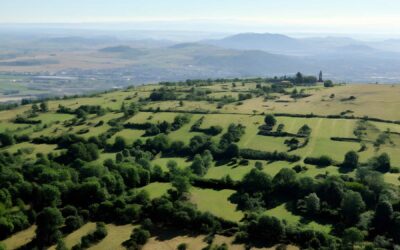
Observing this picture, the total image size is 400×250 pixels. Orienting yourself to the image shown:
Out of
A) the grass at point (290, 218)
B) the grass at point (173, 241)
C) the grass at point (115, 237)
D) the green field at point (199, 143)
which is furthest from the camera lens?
the green field at point (199, 143)

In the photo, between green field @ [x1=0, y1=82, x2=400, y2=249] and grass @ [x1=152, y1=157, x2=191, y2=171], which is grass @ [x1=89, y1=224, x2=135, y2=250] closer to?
green field @ [x1=0, y1=82, x2=400, y2=249]

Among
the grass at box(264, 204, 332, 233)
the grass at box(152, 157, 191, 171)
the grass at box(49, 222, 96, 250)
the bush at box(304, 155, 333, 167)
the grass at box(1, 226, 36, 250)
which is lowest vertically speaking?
the grass at box(1, 226, 36, 250)

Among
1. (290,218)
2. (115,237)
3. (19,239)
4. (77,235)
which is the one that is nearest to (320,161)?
(290,218)

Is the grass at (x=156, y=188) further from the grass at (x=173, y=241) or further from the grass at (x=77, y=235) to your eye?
the grass at (x=173, y=241)

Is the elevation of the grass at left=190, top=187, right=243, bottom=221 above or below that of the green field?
Result: below

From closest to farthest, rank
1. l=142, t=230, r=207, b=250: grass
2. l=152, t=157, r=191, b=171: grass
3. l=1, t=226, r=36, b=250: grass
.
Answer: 1. l=142, t=230, r=207, b=250: grass
2. l=1, t=226, r=36, b=250: grass
3. l=152, t=157, r=191, b=171: grass

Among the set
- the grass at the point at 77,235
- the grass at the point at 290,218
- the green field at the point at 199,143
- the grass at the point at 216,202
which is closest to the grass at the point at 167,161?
the green field at the point at 199,143

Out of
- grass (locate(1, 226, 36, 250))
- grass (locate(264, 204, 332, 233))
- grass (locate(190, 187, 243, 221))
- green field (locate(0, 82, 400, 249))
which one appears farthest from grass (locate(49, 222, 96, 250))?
grass (locate(264, 204, 332, 233))

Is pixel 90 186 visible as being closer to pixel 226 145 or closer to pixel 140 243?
pixel 140 243

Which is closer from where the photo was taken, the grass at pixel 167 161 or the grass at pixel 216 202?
the grass at pixel 216 202
